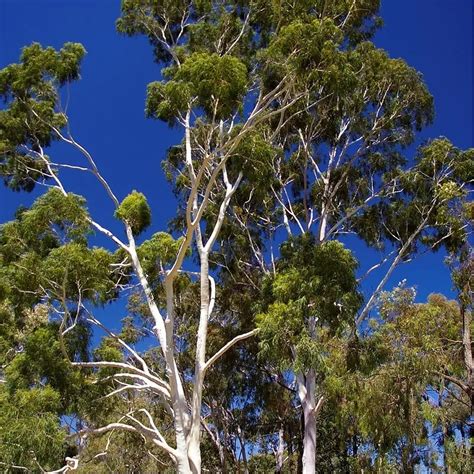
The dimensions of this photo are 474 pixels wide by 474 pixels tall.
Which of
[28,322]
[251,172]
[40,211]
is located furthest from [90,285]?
[251,172]

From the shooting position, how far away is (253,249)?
1630 centimetres

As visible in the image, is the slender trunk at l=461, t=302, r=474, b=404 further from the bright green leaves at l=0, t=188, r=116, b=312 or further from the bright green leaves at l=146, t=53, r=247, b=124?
the bright green leaves at l=0, t=188, r=116, b=312

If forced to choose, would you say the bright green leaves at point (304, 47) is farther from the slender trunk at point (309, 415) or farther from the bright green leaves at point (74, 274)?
the slender trunk at point (309, 415)

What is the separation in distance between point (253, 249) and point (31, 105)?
21.4 feet

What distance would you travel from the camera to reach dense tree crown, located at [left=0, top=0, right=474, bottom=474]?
12078mm

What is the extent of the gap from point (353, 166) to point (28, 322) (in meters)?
9.14

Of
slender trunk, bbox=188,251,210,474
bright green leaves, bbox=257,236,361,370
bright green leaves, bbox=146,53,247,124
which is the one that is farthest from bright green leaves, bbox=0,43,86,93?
bright green leaves, bbox=257,236,361,370

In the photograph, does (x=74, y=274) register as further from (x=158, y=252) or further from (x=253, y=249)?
(x=253, y=249)

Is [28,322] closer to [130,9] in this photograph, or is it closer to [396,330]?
[130,9]

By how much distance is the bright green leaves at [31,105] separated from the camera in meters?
13.4

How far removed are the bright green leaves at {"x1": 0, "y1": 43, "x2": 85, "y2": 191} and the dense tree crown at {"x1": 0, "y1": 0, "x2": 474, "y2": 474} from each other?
0.04 m

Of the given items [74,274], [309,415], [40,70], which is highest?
[40,70]

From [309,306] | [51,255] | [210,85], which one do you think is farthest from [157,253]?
[210,85]

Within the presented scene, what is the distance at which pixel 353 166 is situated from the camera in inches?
639
